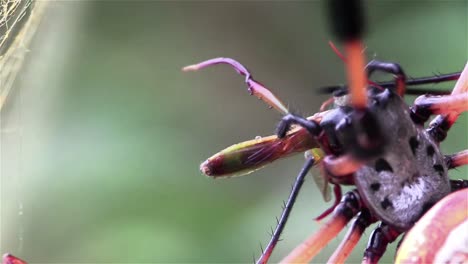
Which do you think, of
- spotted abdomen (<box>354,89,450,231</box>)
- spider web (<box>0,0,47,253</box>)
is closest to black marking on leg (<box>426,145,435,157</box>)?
spotted abdomen (<box>354,89,450,231</box>)

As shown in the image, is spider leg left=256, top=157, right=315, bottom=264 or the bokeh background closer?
spider leg left=256, top=157, right=315, bottom=264

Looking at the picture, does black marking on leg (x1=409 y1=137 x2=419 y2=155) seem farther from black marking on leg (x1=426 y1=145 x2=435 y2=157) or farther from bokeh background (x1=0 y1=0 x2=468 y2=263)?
bokeh background (x1=0 y1=0 x2=468 y2=263)

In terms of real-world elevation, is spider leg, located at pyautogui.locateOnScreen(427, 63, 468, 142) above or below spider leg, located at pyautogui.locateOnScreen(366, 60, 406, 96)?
below

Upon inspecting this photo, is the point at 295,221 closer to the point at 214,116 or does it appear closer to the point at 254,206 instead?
the point at 254,206

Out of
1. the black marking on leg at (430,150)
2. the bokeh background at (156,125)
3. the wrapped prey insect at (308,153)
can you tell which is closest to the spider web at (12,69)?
the bokeh background at (156,125)

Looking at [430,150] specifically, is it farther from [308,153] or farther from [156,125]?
[156,125]

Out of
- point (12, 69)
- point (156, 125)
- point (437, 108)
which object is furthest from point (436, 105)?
point (156, 125)
